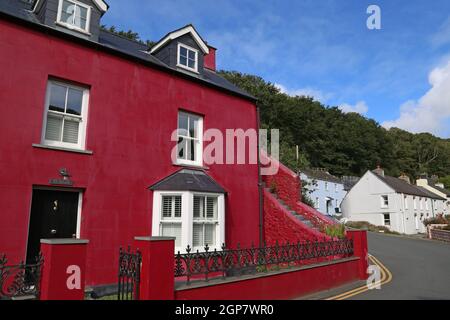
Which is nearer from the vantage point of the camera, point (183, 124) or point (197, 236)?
point (197, 236)

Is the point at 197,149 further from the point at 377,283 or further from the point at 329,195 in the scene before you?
the point at 329,195

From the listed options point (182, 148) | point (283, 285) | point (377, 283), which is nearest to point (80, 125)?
point (182, 148)

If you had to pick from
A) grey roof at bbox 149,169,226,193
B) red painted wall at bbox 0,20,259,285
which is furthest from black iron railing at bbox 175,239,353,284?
red painted wall at bbox 0,20,259,285

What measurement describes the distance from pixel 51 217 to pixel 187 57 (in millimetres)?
7408

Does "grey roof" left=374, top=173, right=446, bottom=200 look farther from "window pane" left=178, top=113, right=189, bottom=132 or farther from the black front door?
the black front door

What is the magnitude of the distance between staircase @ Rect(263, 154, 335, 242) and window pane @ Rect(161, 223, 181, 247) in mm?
5025

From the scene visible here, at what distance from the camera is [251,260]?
8.43m

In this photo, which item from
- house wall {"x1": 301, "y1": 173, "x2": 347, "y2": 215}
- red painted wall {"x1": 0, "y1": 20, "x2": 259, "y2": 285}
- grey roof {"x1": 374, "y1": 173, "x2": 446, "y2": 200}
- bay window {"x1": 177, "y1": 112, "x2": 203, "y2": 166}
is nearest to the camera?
red painted wall {"x1": 0, "y1": 20, "x2": 259, "y2": 285}

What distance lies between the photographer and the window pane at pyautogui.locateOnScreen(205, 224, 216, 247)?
11266mm

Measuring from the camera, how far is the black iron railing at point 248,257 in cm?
727

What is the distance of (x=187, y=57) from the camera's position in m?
12.9

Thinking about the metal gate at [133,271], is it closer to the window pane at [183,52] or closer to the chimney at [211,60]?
the window pane at [183,52]

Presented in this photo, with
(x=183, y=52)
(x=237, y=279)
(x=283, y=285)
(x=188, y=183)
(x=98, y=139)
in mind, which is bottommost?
(x=283, y=285)
